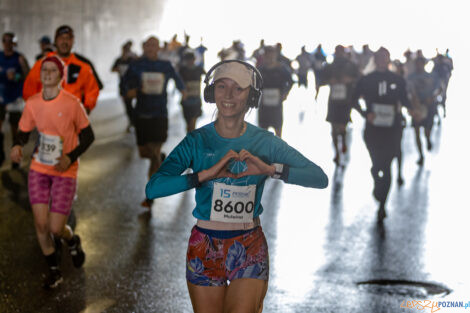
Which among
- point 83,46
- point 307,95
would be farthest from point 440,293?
point 307,95

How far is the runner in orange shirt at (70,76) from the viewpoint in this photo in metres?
7.17

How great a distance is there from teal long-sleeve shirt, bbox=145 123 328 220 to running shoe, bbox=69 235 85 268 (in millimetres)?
2718

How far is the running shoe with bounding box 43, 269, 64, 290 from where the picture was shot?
5.44m

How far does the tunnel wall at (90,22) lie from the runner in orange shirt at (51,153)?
46.2 feet

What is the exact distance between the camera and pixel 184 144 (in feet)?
11.4

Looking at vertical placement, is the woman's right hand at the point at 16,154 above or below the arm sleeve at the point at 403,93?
below

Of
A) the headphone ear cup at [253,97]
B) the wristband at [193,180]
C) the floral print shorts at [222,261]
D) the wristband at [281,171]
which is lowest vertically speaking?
the floral print shorts at [222,261]

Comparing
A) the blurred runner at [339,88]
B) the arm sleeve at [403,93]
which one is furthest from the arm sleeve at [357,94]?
the blurred runner at [339,88]

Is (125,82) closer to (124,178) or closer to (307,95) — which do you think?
(124,178)

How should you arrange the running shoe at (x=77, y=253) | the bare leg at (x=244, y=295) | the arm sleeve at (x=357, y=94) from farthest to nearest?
the arm sleeve at (x=357, y=94)
the running shoe at (x=77, y=253)
the bare leg at (x=244, y=295)

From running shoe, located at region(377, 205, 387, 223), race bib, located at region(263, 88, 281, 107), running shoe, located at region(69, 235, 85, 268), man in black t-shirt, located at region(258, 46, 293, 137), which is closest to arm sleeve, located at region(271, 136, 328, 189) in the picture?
running shoe, located at region(69, 235, 85, 268)

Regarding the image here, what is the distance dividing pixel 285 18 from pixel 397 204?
1373 inches

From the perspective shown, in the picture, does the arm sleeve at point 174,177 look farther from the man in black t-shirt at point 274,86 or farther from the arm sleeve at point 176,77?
the man in black t-shirt at point 274,86

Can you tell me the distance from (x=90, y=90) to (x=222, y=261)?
14.4 feet
